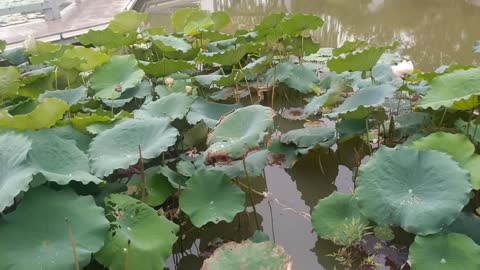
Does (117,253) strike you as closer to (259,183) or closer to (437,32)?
(259,183)

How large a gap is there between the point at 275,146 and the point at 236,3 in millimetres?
5103

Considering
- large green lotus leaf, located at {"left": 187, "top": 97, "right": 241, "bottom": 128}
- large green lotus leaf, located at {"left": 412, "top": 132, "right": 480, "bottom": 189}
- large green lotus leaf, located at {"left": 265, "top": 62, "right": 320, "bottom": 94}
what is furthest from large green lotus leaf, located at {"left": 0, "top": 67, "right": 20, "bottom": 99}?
large green lotus leaf, located at {"left": 412, "top": 132, "right": 480, "bottom": 189}

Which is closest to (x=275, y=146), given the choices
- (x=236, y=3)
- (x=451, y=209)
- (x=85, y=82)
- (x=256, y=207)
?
(x=256, y=207)

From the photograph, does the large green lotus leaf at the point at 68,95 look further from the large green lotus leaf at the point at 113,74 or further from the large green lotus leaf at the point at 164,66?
the large green lotus leaf at the point at 164,66

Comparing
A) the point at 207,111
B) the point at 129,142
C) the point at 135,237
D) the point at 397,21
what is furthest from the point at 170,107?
the point at 397,21

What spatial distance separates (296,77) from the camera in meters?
2.75

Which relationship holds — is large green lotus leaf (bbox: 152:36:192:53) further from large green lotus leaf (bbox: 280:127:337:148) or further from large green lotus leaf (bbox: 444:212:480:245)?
large green lotus leaf (bbox: 444:212:480:245)

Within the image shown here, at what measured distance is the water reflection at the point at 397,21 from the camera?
401 centimetres

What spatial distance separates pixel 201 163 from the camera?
178cm

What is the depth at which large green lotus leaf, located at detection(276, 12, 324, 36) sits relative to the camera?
2.69 meters

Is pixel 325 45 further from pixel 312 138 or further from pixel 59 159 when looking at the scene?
pixel 59 159

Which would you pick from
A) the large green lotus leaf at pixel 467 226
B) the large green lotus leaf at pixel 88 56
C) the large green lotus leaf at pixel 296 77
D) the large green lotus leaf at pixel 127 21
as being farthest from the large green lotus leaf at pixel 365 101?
the large green lotus leaf at pixel 127 21

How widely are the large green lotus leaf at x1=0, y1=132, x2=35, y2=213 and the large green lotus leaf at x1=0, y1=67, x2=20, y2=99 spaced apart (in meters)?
0.99

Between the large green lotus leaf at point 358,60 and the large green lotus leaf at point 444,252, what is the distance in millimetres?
878
